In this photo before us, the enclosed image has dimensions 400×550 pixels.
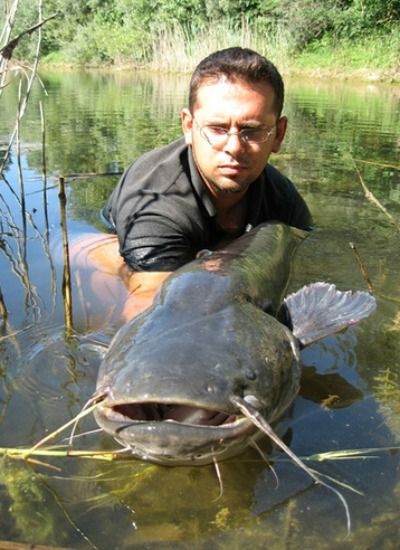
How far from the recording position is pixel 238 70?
2646 mm

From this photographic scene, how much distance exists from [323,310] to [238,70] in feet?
3.89

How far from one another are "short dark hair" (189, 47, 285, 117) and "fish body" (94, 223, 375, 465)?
0.95 m

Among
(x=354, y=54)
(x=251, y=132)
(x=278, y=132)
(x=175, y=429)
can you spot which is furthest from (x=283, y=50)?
(x=175, y=429)

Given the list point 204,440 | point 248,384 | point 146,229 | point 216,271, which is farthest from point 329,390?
point 146,229

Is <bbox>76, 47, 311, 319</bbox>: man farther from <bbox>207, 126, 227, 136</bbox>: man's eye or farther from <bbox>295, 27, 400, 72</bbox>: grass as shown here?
<bbox>295, 27, 400, 72</bbox>: grass

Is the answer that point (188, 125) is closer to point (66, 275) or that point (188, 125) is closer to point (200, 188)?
point (200, 188)

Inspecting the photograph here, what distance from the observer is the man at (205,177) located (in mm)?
2619

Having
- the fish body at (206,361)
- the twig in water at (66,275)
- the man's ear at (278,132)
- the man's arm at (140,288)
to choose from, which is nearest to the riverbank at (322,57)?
the man's ear at (278,132)

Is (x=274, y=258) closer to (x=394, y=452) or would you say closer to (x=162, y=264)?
(x=162, y=264)

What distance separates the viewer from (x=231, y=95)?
2602mm

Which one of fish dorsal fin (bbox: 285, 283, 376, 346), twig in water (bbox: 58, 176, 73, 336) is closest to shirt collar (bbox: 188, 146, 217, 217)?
twig in water (bbox: 58, 176, 73, 336)

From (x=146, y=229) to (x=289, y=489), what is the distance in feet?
5.05

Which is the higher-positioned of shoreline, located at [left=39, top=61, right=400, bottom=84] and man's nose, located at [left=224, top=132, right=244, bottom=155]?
shoreline, located at [left=39, top=61, right=400, bottom=84]

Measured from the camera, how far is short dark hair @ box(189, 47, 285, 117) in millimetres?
2641
